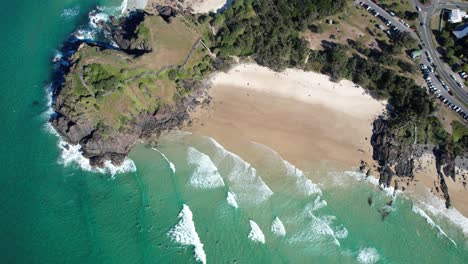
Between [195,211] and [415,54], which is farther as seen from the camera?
[415,54]

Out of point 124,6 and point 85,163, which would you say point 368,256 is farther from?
point 124,6

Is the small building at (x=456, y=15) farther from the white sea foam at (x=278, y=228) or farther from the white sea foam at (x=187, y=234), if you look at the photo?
the white sea foam at (x=187, y=234)

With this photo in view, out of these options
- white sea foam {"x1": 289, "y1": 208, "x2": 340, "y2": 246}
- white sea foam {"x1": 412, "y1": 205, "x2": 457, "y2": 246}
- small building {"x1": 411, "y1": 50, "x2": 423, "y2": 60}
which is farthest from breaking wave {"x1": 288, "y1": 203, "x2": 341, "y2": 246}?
small building {"x1": 411, "y1": 50, "x2": 423, "y2": 60}

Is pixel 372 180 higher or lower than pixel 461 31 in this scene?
lower

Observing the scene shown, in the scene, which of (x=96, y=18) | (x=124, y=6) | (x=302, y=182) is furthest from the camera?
(x=124, y=6)

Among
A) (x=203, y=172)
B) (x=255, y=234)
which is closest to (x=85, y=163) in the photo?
(x=203, y=172)

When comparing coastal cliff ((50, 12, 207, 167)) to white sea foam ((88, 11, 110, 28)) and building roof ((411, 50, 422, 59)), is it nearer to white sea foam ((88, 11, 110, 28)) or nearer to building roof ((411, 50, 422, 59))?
white sea foam ((88, 11, 110, 28))

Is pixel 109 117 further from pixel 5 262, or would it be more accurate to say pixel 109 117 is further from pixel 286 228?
pixel 286 228
